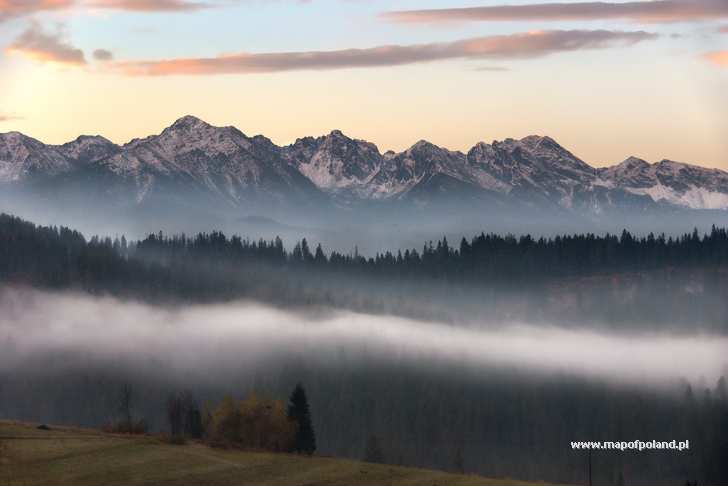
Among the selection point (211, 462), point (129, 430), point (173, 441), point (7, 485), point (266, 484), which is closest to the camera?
point (7, 485)

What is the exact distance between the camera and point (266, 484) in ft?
513

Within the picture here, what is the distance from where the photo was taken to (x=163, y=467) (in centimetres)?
16000

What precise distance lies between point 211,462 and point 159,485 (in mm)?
16866

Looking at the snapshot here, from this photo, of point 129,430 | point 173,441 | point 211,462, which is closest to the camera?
point 211,462

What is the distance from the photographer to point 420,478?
161 meters

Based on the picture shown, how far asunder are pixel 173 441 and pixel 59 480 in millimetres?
30411

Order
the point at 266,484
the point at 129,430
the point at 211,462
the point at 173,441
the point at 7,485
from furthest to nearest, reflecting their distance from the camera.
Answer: the point at 129,430 < the point at 173,441 < the point at 211,462 < the point at 266,484 < the point at 7,485

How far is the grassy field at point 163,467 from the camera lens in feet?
503

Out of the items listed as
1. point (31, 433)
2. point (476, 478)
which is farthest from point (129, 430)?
point (476, 478)

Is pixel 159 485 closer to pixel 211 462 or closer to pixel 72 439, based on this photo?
pixel 211 462

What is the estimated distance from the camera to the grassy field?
153 m

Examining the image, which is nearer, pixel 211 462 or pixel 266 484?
pixel 266 484

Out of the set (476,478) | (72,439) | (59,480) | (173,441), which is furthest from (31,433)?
(476,478)

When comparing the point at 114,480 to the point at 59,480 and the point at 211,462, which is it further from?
the point at 211,462
